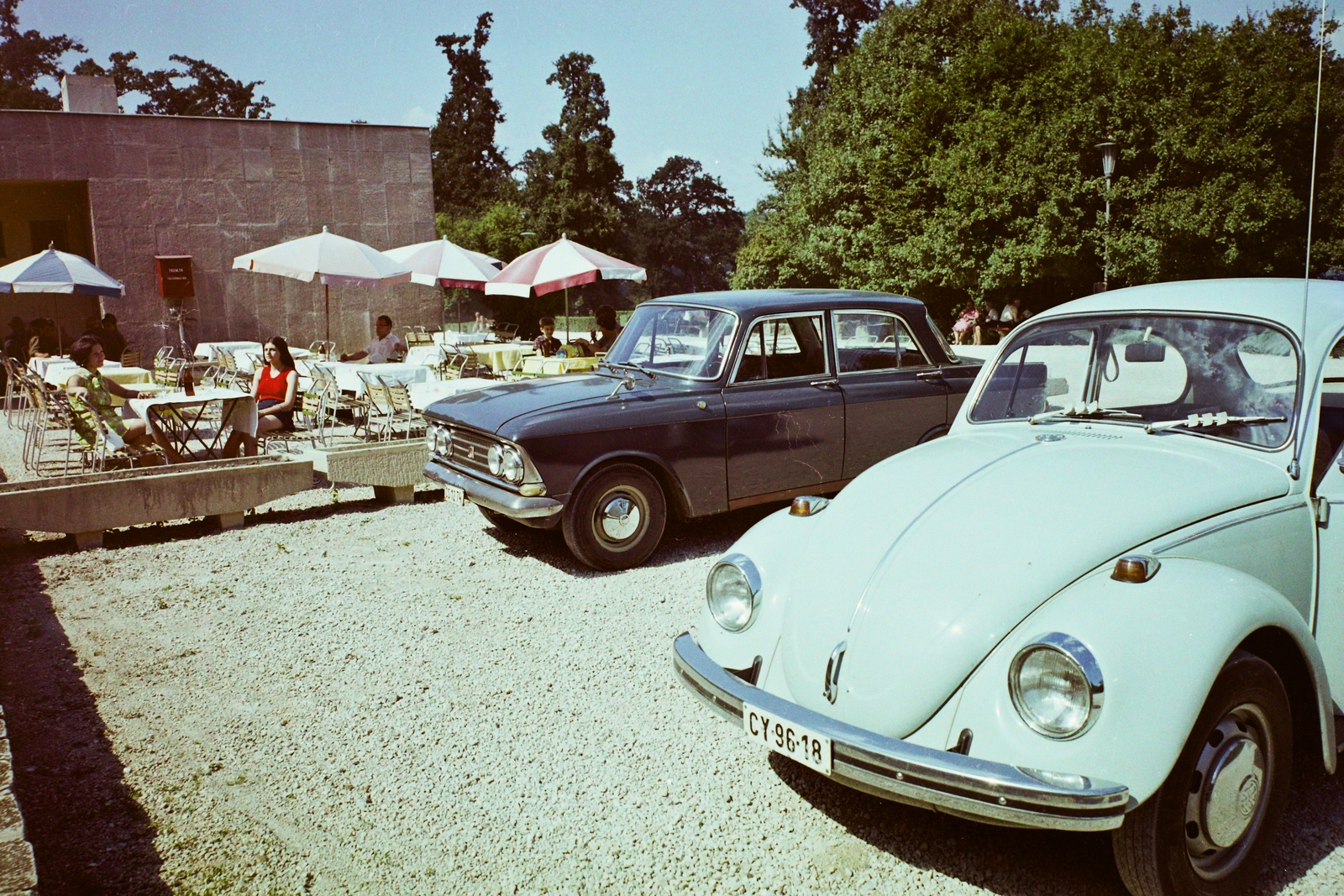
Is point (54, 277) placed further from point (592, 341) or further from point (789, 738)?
point (789, 738)

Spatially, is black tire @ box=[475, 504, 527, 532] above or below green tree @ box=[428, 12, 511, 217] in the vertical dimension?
below

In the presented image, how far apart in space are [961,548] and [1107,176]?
19739mm

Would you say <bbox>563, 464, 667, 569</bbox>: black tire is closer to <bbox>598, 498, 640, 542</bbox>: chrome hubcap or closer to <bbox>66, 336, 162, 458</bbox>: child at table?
<bbox>598, 498, 640, 542</bbox>: chrome hubcap

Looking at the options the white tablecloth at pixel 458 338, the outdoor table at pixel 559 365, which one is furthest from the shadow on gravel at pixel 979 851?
the white tablecloth at pixel 458 338

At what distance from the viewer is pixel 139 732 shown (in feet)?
13.7

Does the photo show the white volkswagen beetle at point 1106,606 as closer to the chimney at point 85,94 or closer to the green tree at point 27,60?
the chimney at point 85,94

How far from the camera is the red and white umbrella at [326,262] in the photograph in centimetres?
1321

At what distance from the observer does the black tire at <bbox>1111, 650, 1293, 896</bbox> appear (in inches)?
102

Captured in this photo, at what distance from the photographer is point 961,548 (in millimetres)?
3051

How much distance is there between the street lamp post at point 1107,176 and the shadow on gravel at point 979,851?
19355 mm

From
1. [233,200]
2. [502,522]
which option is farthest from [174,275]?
[502,522]

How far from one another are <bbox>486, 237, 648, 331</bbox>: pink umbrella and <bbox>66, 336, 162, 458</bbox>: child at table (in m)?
5.48

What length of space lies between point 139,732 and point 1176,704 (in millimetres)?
3994

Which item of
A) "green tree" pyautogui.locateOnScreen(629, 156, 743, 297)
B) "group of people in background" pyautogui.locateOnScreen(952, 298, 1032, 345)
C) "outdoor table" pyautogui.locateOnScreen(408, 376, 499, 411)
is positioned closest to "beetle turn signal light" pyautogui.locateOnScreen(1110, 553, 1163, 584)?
"outdoor table" pyautogui.locateOnScreen(408, 376, 499, 411)
